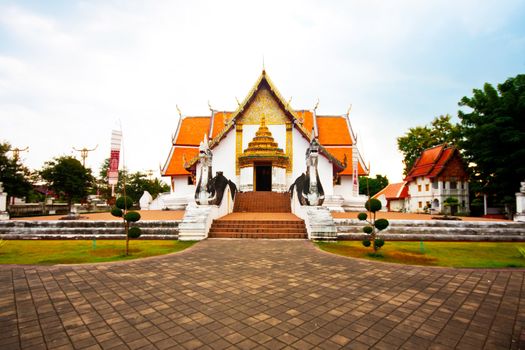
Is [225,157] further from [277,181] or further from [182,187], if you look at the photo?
[182,187]

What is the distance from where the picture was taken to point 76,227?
942cm

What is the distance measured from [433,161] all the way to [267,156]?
1970 centimetres

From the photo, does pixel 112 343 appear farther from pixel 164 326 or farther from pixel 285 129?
pixel 285 129

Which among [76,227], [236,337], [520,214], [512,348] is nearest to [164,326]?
[236,337]

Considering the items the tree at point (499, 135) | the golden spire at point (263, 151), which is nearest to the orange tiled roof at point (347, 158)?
the golden spire at point (263, 151)

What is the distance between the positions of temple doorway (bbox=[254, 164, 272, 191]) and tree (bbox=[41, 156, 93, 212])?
15.4m

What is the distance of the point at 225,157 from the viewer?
59.7ft

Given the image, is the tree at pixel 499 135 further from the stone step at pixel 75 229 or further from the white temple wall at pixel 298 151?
the stone step at pixel 75 229

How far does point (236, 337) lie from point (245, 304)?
2.70ft

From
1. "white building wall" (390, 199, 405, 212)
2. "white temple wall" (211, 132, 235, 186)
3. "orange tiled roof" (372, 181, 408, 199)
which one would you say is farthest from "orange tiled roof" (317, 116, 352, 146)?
"white building wall" (390, 199, 405, 212)

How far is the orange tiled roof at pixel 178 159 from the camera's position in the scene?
19688 mm

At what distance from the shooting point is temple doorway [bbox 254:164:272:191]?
1823cm

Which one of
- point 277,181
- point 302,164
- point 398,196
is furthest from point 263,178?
point 398,196

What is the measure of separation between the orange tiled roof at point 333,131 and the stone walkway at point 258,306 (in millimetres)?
15528
